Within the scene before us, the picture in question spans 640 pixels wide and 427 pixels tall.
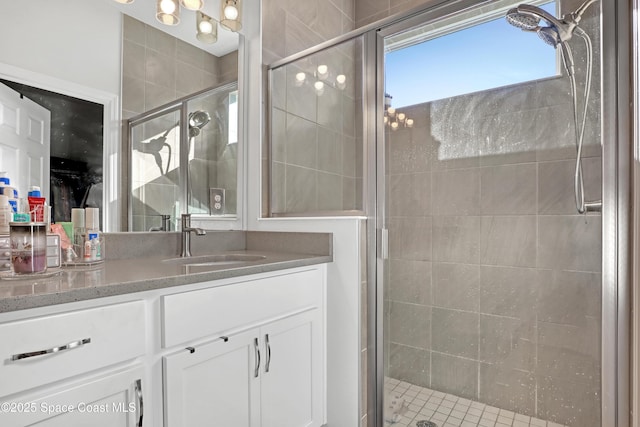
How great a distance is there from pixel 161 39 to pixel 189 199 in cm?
73

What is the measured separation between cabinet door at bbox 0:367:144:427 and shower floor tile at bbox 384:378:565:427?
111 centimetres

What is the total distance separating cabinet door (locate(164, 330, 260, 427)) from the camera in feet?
A: 3.35

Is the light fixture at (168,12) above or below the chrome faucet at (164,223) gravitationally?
above

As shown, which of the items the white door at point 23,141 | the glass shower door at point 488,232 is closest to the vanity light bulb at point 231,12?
the glass shower door at point 488,232

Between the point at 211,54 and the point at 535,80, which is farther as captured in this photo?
the point at 211,54

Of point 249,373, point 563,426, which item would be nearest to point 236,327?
point 249,373

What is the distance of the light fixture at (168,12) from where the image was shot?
1.59 m

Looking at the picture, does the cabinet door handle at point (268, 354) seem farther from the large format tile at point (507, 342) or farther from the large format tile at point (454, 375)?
the large format tile at point (507, 342)

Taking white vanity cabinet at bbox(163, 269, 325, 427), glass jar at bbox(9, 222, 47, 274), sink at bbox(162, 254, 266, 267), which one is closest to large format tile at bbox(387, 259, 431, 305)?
white vanity cabinet at bbox(163, 269, 325, 427)

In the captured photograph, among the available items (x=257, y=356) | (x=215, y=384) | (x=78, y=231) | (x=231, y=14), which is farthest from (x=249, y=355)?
(x=231, y=14)

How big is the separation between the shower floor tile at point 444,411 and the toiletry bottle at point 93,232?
131 centimetres

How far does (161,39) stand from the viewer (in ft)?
5.30

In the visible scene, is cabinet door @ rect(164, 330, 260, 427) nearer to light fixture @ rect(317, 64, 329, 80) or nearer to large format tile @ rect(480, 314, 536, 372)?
large format tile @ rect(480, 314, 536, 372)

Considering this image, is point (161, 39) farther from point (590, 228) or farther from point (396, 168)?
point (590, 228)
